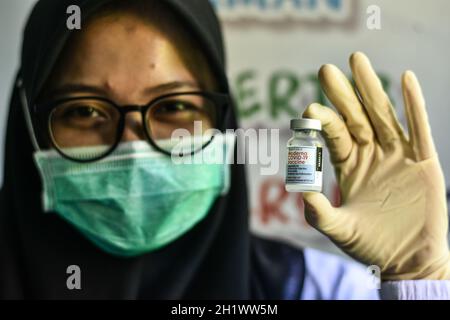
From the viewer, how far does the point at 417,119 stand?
81 cm

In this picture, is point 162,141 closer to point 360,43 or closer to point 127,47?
point 127,47

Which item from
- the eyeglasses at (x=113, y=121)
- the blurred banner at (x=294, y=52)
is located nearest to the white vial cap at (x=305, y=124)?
the eyeglasses at (x=113, y=121)

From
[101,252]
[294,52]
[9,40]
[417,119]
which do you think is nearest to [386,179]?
[417,119]

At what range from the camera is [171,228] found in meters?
1.03

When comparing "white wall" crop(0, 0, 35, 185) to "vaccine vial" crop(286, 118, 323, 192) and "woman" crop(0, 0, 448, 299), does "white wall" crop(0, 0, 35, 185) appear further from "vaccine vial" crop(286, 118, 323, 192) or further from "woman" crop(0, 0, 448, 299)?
"vaccine vial" crop(286, 118, 323, 192)

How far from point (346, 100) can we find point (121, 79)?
0.35 metres

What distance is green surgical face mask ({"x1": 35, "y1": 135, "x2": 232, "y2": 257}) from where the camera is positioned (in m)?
1.00

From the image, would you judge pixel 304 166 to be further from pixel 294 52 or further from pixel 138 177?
pixel 294 52

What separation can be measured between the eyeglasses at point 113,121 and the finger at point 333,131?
256mm

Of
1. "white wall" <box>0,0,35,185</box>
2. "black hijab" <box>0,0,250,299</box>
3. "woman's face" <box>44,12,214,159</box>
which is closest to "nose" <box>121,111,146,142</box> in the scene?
"woman's face" <box>44,12,214,159</box>

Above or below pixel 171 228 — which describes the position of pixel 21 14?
above
